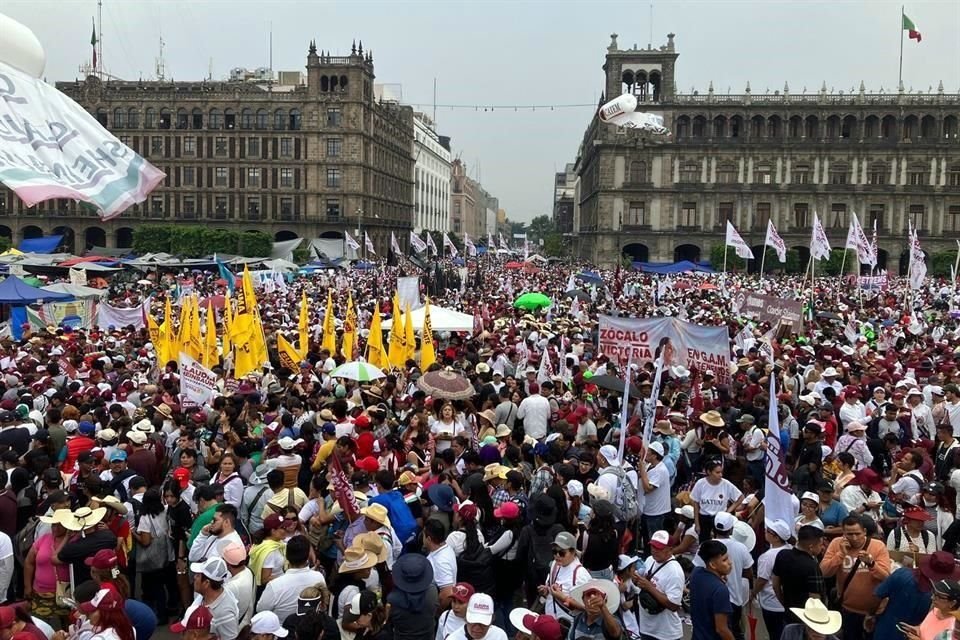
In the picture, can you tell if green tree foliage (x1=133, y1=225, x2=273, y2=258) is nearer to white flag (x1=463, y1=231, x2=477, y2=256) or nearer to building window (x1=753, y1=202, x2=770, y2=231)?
white flag (x1=463, y1=231, x2=477, y2=256)

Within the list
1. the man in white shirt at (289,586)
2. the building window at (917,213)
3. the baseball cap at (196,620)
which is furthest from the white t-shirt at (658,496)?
the building window at (917,213)

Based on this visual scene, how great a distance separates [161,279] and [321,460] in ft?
121

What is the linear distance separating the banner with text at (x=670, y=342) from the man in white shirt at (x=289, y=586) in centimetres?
827

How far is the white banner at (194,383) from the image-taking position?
1154 cm

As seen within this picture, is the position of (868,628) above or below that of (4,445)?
below

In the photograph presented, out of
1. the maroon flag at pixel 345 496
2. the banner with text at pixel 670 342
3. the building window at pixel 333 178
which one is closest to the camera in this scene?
the maroon flag at pixel 345 496

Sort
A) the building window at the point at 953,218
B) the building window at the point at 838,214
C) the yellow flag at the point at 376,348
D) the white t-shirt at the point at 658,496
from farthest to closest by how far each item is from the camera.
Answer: the building window at the point at 838,214, the building window at the point at 953,218, the yellow flag at the point at 376,348, the white t-shirt at the point at 658,496

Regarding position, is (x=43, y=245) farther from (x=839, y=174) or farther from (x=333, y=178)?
(x=839, y=174)

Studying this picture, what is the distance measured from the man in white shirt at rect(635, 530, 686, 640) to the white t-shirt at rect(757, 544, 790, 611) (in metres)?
0.86

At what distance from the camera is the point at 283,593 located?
5527mm

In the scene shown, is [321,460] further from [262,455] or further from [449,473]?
[449,473]

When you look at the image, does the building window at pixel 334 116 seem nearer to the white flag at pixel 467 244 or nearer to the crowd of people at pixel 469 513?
the white flag at pixel 467 244

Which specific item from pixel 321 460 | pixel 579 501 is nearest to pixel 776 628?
pixel 579 501

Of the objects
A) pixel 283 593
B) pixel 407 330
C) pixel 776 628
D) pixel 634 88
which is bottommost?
pixel 776 628
